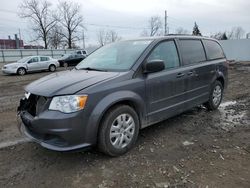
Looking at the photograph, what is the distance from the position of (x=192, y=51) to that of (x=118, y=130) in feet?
7.95

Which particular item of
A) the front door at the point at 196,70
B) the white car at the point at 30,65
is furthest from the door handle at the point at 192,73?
the white car at the point at 30,65

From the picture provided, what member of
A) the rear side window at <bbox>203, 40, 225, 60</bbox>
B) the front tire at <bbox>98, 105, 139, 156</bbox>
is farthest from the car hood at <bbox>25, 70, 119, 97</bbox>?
the rear side window at <bbox>203, 40, 225, 60</bbox>

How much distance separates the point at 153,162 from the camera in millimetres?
3227

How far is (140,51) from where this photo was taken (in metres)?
3.77

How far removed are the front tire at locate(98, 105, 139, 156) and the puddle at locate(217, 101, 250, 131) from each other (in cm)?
200

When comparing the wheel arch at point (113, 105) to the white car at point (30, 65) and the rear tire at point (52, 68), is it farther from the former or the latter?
the rear tire at point (52, 68)

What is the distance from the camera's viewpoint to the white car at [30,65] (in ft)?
54.0

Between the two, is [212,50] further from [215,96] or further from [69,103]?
[69,103]

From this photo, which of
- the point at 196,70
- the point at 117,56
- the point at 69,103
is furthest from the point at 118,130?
the point at 196,70

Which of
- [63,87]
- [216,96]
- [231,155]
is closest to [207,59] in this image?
[216,96]

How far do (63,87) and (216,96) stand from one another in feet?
12.7

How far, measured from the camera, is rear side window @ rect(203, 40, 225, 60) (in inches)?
206

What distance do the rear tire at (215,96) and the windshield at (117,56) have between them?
7.46 ft

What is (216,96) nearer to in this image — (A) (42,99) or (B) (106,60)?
(B) (106,60)
